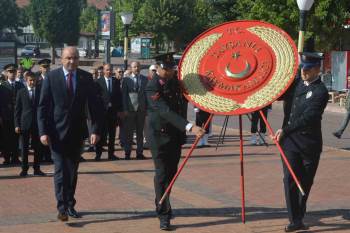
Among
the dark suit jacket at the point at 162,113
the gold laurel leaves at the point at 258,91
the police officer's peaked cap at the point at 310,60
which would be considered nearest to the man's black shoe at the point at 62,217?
the dark suit jacket at the point at 162,113

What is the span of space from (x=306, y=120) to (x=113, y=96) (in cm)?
676

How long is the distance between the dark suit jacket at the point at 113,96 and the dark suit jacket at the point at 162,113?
5730 mm

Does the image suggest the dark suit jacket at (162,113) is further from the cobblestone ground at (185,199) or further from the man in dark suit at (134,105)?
the man in dark suit at (134,105)

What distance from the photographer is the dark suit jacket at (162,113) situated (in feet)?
24.5

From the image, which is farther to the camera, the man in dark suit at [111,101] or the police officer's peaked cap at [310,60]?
the man in dark suit at [111,101]

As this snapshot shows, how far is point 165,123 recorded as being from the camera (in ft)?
24.8

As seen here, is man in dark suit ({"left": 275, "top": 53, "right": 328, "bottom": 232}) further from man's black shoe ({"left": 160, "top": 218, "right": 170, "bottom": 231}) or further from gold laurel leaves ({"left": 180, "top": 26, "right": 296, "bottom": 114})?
man's black shoe ({"left": 160, "top": 218, "right": 170, "bottom": 231})

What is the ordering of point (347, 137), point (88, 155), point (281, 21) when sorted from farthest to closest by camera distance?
point (281, 21) → point (347, 137) → point (88, 155)

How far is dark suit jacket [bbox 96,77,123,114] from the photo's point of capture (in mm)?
13352

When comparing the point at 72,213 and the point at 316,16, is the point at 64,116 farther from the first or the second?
the point at 316,16

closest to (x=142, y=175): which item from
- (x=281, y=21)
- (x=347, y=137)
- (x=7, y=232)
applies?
(x=7, y=232)

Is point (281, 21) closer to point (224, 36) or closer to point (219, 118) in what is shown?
point (219, 118)

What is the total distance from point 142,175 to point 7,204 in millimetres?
2827

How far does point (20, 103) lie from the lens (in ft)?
37.0
